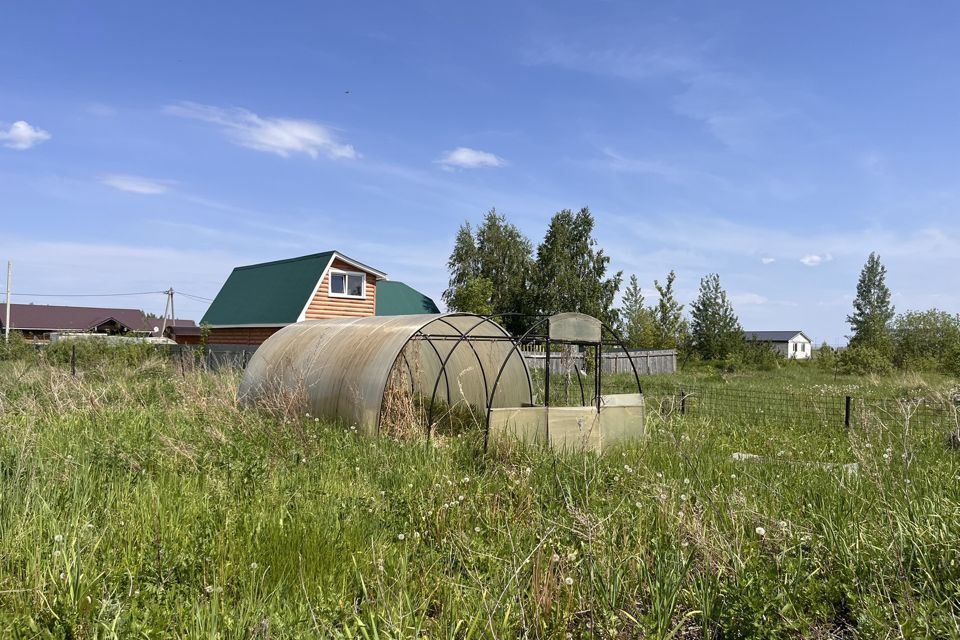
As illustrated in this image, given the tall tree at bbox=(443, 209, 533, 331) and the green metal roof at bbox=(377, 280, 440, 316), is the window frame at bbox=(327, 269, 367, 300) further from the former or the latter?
the tall tree at bbox=(443, 209, 533, 331)

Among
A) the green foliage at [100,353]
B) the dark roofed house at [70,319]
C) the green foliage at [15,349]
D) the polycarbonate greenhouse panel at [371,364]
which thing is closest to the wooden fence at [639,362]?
the green foliage at [100,353]

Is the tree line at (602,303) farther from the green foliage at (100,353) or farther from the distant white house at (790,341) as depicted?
the distant white house at (790,341)

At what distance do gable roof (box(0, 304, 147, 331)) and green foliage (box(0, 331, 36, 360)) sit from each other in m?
25.4

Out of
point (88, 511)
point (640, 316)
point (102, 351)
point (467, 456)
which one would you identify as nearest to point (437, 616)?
point (88, 511)

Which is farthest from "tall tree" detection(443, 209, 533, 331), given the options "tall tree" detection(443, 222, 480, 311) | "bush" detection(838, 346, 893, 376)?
"bush" detection(838, 346, 893, 376)

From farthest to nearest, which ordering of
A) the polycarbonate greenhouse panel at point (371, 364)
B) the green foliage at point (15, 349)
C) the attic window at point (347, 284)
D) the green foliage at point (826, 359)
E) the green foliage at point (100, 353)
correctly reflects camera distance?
1. the green foliage at point (826, 359)
2. the attic window at point (347, 284)
3. the green foliage at point (15, 349)
4. the green foliage at point (100, 353)
5. the polycarbonate greenhouse panel at point (371, 364)

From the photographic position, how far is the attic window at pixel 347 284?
26.6 metres

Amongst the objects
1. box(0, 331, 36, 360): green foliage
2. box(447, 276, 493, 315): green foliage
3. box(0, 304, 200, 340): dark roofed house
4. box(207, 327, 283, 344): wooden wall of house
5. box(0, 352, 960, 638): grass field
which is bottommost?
box(0, 352, 960, 638): grass field

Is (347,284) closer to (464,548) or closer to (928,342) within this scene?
(464,548)

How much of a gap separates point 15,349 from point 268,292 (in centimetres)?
950

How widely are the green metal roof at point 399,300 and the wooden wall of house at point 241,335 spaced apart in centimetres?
764

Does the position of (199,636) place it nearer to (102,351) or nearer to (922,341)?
(102,351)

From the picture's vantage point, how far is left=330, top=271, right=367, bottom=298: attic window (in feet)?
87.2

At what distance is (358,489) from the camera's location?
5738mm
